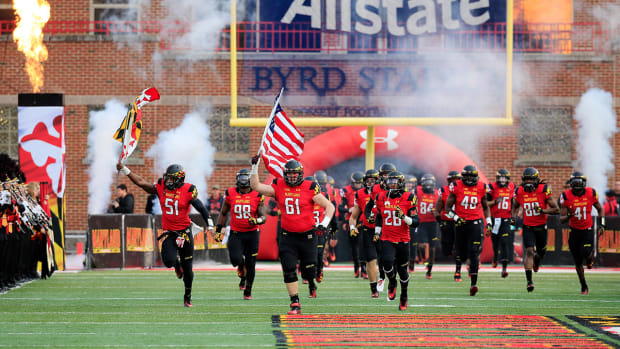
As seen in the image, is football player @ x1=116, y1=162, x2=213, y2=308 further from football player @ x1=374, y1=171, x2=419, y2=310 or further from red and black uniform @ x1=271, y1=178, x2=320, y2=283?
football player @ x1=374, y1=171, x2=419, y2=310

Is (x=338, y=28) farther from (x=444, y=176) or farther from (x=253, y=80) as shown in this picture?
(x=444, y=176)

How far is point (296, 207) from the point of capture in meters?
12.4

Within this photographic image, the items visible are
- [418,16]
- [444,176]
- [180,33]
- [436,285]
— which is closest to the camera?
[436,285]

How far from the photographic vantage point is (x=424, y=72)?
2186 cm

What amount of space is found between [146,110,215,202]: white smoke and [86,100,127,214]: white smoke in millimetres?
1205

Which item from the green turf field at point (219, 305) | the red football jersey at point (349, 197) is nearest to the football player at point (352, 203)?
the red football jersey at point (349, 197)

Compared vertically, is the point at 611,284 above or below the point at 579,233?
below

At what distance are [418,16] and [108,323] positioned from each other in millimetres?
12316

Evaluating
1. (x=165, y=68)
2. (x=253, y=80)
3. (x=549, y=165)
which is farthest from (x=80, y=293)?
(x=549, y=165)

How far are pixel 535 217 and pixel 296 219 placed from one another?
5715mm

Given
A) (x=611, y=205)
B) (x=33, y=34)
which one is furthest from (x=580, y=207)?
(x=33, y=34)

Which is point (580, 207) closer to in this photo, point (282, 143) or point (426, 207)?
point (282, 143)

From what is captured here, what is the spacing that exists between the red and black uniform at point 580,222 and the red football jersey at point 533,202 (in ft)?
2.73

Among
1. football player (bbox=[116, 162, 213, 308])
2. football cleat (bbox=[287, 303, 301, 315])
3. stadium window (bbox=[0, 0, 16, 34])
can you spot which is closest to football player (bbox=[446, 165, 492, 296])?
football cleat (bbox=[287, 303, 301, 315])
